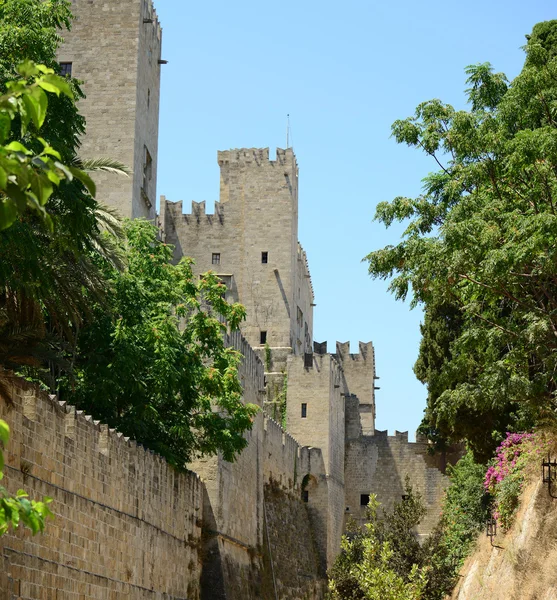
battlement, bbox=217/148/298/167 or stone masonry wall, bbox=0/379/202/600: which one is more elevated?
battlement, bbox=217/148/298/167

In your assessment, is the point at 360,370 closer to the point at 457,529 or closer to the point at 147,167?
the point at 457,529

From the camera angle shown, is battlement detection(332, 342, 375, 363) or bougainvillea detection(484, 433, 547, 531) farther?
battlement detection(332, 342, 375, 363)

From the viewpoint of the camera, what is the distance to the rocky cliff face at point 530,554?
19141mm

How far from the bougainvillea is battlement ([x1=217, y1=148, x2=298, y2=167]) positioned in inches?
1383

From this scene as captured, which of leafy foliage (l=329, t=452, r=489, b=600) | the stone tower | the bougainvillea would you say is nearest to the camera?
the bougainvillea

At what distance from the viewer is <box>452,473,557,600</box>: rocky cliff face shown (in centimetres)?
1914

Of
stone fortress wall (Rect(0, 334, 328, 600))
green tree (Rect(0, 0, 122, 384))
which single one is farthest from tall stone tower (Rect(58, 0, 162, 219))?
green tree (Rect(0, 0, 122, 384))

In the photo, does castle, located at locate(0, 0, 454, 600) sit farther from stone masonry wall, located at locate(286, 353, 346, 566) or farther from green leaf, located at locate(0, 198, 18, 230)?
green leaf, located at locate(0, 198, 18, 230)

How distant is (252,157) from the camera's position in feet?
186

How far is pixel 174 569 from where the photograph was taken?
2145cm

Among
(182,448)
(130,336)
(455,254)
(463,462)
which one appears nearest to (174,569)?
(182,448)

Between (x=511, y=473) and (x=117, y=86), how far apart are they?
58.4ft

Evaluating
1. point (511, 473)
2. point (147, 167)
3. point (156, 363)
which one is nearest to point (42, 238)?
point (156, 363)

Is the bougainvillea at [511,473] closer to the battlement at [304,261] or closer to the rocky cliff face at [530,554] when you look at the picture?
the rocky cliff face at [530,554]
